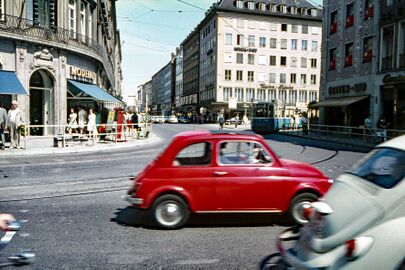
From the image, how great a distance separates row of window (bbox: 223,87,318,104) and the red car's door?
62691 millimetres

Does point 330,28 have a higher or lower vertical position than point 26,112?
higher

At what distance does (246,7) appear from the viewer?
232 feet

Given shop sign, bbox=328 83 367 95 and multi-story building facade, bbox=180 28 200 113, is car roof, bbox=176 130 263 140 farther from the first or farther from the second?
multi-story building facade, bbox=180 28 200 113

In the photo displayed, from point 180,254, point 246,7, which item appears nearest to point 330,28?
point 180,254

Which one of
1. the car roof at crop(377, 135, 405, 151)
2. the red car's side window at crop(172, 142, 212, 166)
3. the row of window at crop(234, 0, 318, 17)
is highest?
the row of window at crop(234, 0, 318, 17)

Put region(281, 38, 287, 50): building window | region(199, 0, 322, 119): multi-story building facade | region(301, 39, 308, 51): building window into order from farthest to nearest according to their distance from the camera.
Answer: region(301, 39, 308, 51): building window, region(281, 38, 287, 50): building window, region(199, 0, 322, 119): multi-story building facade

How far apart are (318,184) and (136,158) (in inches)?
392

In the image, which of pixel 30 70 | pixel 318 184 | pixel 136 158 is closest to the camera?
pixel 318 184

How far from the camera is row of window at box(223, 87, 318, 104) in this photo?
70.2 meters

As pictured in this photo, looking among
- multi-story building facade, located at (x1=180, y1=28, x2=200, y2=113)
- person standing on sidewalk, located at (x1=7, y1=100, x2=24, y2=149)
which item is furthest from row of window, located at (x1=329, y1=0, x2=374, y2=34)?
multi-story building facade, located at (x1=180, y1=28, x2=200, y2=113)

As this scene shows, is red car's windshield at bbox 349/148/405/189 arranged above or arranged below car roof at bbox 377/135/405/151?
below

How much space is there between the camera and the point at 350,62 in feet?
101

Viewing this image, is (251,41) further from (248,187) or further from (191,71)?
(248,187)

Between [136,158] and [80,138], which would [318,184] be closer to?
[136,158]
